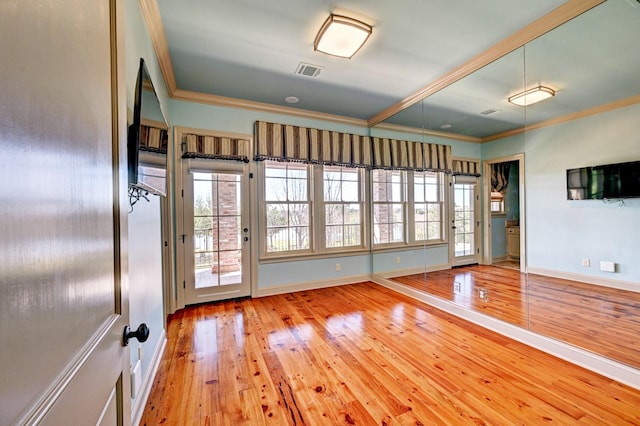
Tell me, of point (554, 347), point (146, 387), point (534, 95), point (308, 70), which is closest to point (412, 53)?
point (308, 70)

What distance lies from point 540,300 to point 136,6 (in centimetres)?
440

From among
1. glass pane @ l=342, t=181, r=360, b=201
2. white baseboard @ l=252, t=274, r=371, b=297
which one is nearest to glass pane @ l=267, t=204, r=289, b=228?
white baseboard @ l=252, t=274, r=371, b=297

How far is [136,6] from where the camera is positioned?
1.81 meters

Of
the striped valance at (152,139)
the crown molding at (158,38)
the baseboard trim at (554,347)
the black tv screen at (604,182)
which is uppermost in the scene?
the crown molding at (158,38)

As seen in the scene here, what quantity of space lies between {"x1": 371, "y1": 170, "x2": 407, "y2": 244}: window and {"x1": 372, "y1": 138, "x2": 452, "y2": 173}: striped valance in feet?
0.60

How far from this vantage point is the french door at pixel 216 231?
352 centimetres

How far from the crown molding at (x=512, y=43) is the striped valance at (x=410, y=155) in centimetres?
74

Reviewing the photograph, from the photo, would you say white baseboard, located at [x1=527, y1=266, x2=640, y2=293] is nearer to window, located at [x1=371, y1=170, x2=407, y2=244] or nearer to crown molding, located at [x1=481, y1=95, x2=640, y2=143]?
crown molding, located at [x1=481, y1=95, x2=640, y2=143]

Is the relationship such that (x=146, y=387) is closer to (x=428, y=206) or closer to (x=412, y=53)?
(x=412, y=53)

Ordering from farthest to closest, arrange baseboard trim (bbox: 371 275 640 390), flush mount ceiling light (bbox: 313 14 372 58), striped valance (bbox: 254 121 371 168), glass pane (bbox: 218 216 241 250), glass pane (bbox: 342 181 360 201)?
glass pane (bbox: 342 181 360 201), striped valance (bbox: 254 121 371 168), glass pane (bbox: 218 216 241 250), flush mount ceiling light (bbox: 313 14 372 58), baseboard trim (bbox: 371 275 640 390)

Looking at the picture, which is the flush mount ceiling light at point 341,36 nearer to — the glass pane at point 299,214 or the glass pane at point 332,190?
the glass pane at point 332,190

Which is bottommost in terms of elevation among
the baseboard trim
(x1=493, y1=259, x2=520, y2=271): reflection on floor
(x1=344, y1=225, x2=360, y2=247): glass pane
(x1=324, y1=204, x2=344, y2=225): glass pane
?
the baseboard trim

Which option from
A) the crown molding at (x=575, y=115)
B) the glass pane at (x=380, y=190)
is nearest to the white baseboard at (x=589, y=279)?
the crown molding at (x=575, y=115)

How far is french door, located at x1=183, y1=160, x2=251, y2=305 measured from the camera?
352cm
